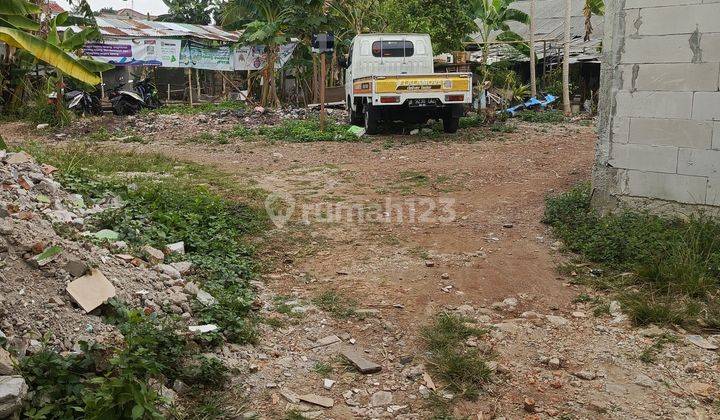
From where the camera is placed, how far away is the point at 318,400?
11.2 feet

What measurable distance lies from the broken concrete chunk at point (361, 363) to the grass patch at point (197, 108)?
14484 mm

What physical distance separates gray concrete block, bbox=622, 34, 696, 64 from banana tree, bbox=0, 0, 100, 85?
4725mm

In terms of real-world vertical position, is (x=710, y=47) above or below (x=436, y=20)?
below

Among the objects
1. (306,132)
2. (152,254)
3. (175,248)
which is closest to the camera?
(152,254)

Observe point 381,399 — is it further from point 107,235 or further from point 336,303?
point 107,235

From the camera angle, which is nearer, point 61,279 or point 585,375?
point 585,375

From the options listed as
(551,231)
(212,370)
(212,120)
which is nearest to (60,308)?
(212,370)

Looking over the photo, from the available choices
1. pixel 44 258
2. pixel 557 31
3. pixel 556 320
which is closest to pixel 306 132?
pixel 556 320

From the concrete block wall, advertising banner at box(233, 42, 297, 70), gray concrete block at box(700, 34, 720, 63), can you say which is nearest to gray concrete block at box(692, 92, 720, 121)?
the concrete block wall

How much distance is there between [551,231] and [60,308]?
4520 millimetres

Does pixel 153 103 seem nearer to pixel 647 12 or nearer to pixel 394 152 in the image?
pixel 394 152

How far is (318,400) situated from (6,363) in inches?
57.9

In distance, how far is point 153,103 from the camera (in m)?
19.0

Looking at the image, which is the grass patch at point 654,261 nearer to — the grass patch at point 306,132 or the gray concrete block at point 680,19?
the gray concrete block at point 680,19
